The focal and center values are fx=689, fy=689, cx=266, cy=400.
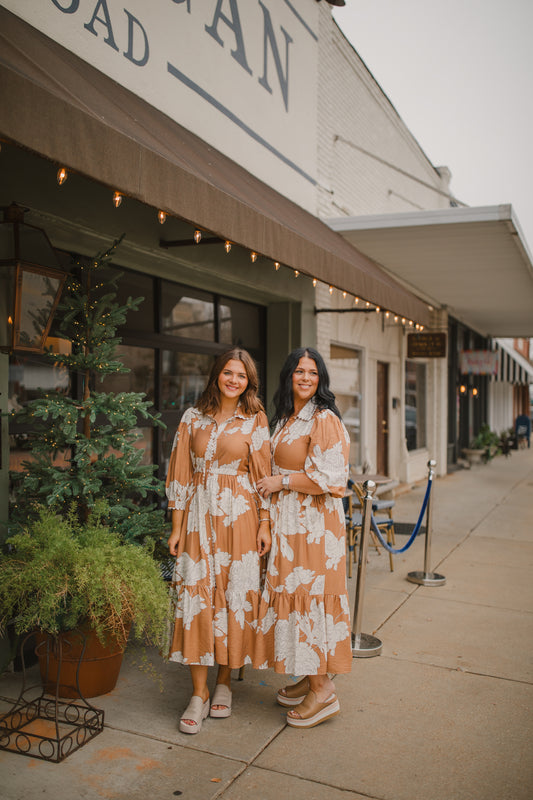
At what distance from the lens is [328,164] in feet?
30.0

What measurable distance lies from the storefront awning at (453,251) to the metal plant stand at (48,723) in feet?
17.6

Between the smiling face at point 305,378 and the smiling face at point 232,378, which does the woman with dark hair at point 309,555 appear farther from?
the smiling face at point 232,378

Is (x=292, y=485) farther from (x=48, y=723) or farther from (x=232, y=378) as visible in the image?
(x=48, y=723)

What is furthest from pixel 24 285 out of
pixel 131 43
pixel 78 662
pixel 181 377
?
pixel 181 377

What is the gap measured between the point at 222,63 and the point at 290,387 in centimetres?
419

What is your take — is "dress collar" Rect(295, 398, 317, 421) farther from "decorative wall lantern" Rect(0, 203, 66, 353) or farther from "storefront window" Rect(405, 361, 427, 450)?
"storefront window" Rect(405, 361, 427, 450)

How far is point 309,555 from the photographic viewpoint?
352cm

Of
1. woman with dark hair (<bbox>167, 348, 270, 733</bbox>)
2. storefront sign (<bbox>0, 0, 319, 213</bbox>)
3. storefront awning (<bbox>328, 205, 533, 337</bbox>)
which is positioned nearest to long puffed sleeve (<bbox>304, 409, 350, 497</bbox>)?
woman with dark hair (<bbox>167, 348, 270, 733</bbox>)

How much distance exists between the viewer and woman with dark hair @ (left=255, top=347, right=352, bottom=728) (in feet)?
11.4

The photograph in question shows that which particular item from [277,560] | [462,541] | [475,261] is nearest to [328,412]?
[277,560]

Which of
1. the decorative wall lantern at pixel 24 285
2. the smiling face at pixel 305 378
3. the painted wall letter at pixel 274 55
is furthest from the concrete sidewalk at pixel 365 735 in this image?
the painted wall letter at pixel 274 55

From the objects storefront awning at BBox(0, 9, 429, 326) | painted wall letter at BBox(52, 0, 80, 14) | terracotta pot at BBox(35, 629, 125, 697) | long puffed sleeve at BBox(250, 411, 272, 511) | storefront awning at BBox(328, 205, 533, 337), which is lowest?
terracotta pot at BBox(35, 629, 125, 697)

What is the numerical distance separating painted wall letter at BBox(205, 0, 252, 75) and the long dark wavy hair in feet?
13.3

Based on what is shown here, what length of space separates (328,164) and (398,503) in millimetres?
5284
